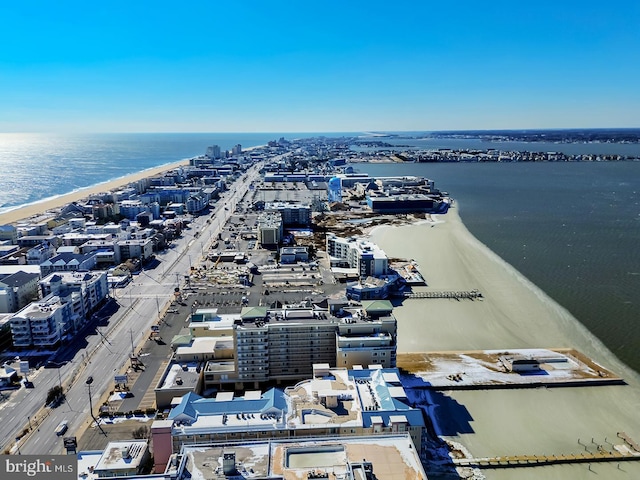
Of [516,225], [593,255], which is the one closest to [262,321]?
[593,255]

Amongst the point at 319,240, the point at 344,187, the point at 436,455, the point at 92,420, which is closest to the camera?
the point at 436,455

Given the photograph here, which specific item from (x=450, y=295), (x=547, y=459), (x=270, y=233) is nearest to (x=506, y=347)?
(x=450, y=295)

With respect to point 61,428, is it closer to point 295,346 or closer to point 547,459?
point 295,346

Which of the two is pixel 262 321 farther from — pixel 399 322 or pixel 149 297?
pixel 149 297

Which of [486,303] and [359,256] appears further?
[359,256]

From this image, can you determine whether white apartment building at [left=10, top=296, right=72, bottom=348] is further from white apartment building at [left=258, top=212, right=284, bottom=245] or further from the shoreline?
white apartment building at [left=258, top=212, right=284, bottom=245]

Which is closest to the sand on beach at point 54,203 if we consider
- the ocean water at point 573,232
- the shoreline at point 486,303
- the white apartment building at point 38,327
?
the white apartment building at point 38,327

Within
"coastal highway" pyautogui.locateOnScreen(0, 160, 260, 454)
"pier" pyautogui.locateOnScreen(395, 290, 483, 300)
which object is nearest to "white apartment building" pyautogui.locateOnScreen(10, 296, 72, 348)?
"coastal highway" pyautogui.locateOnScreen(0, 160, 260, 454)
